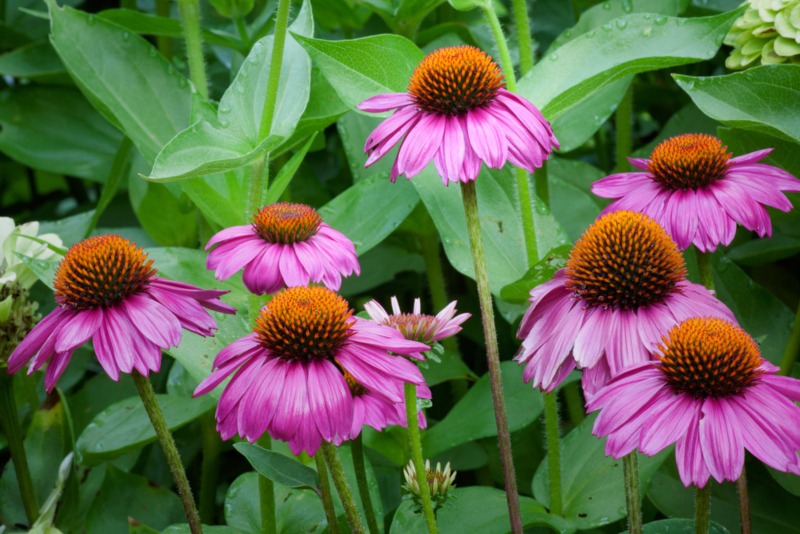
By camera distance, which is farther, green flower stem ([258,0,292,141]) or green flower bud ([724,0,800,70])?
green flower bud ([724,0,800,70])

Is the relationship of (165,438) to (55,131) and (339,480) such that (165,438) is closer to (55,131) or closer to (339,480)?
(339,480)

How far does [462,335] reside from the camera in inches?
49.0

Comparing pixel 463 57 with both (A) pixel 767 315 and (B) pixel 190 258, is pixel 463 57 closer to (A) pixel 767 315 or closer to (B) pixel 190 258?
(B) pixel 190 258

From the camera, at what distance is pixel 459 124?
65cm

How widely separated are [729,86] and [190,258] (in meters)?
0.53

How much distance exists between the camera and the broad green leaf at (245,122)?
75cm

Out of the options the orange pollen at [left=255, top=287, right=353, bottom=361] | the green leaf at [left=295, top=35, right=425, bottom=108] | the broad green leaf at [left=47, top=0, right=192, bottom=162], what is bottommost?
the orange pollen at [left=255, top=287, right=353, bottom=361]

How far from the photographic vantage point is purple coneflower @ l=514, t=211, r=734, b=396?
57cm

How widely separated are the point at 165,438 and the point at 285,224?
0.66ft

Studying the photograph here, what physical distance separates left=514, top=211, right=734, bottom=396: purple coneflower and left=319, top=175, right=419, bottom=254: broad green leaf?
13.3 inches

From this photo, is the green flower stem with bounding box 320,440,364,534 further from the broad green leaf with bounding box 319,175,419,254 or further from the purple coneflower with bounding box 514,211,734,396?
the broad green leaf with bounding box 319,175,419,254

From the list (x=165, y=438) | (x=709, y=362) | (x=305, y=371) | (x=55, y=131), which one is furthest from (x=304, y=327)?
(x=55, y=131)

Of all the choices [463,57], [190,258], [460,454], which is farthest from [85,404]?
[463,57]

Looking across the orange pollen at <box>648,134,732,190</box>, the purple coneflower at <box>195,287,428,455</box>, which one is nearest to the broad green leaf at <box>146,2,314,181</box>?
the purple coneflower at <box>195,287,428,455</box>
